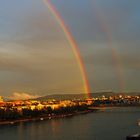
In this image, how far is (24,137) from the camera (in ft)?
50.6

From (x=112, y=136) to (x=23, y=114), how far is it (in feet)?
50.3

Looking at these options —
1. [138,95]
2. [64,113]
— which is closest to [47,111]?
[64,113]

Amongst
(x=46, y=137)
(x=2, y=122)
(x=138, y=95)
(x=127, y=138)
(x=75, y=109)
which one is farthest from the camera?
(x=138, y=95)

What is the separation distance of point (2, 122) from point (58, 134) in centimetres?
900

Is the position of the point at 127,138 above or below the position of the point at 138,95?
below

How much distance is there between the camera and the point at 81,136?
48.7 feet

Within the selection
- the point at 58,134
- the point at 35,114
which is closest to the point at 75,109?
the point at 35,114

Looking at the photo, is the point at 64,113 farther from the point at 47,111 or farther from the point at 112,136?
the point at 112,136

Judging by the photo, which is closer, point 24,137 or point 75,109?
point 24,137

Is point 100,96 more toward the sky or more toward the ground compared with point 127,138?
more toward the sky

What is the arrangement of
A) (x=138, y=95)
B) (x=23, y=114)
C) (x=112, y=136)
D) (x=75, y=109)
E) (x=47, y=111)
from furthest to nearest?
(x=138, y=95), (x=75, y=109), (x=47, y=111), (x=23, y=114), (x=112, y=136)

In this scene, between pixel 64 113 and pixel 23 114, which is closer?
pixel 23 114

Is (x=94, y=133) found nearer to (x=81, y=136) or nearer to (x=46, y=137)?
(x=81, y=136)

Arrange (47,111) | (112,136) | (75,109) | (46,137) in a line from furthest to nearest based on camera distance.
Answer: (75,109)
(47,111)
(46,137)
(112,136)
